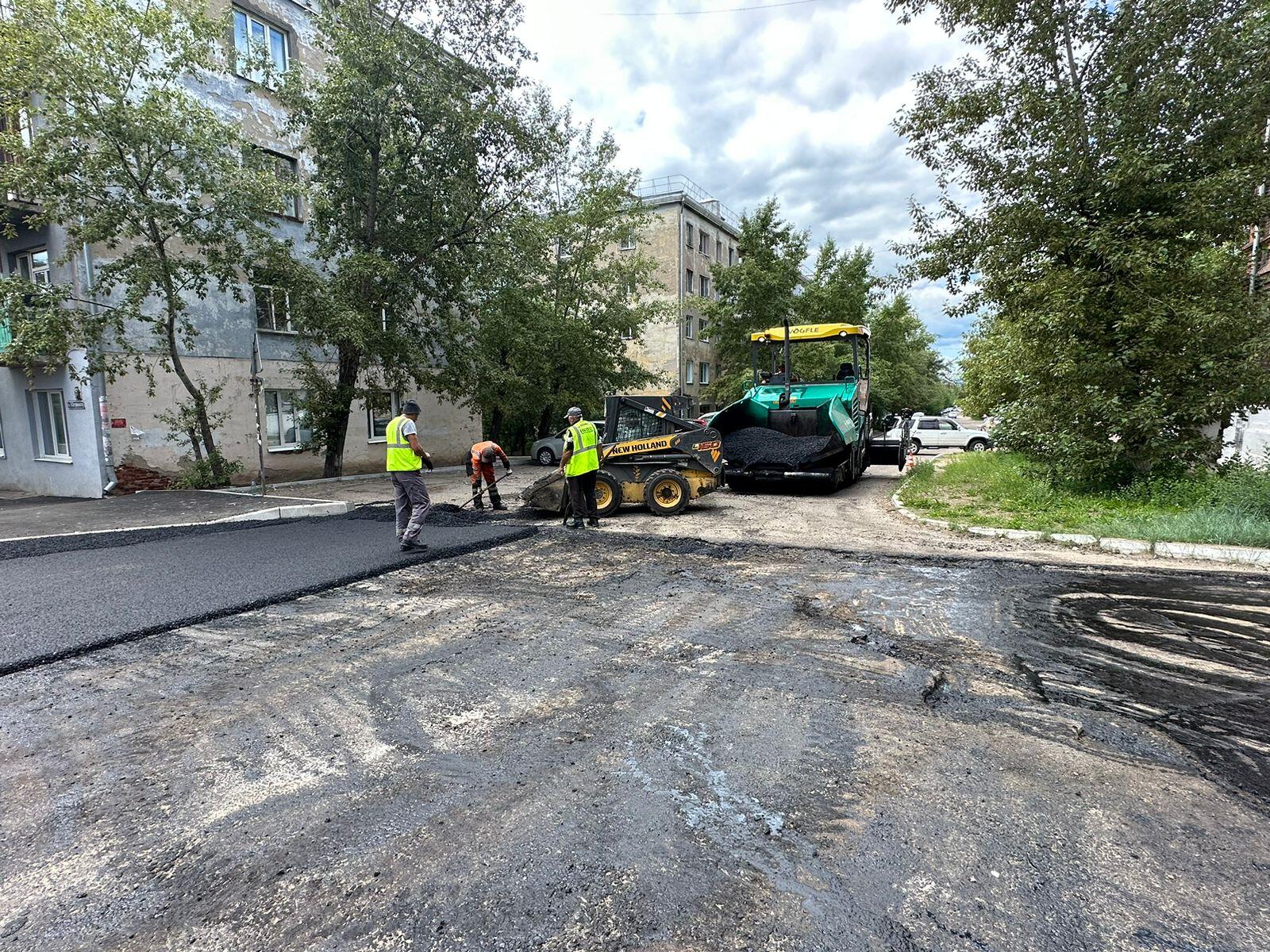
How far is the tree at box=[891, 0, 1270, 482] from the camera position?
28.6ft

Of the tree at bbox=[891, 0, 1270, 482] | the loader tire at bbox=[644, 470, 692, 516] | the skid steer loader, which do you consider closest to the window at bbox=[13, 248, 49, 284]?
the skid steer loader

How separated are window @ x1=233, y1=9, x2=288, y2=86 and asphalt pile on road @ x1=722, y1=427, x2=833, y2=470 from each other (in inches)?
503

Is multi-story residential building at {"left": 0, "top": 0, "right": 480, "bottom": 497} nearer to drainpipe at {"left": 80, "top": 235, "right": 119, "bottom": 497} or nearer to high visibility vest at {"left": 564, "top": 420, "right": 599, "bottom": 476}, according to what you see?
drainpipe at {"left": 80, "top": 235, "right": 119, "bottom": 497}

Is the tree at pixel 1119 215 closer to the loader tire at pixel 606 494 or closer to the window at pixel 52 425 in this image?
the loader tire at pixel 606 494

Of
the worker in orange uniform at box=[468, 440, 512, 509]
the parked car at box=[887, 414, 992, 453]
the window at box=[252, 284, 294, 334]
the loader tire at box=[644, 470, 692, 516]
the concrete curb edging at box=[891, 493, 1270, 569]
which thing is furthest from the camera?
the parked car at box=[887, 414, 992, 453]

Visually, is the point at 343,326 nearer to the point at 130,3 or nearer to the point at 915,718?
the point at 130,3

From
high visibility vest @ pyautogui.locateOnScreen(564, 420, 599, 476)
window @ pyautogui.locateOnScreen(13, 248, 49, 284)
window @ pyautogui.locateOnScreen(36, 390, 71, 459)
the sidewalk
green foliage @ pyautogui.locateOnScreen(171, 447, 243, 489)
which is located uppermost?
window @ pyautogui.locateOnScreen(13, 248, 49, 284)

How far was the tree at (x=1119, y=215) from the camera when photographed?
8.71m

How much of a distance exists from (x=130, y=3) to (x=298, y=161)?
4500 mm

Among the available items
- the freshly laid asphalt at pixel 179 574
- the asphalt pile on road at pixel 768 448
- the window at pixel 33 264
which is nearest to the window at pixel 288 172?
the window at pixel 33 264

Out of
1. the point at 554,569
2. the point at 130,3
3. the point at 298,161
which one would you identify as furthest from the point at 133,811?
the point at 298,161

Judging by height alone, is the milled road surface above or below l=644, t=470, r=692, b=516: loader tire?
below

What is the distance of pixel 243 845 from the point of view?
244 cm

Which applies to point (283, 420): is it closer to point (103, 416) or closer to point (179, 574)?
point (103, 416)
